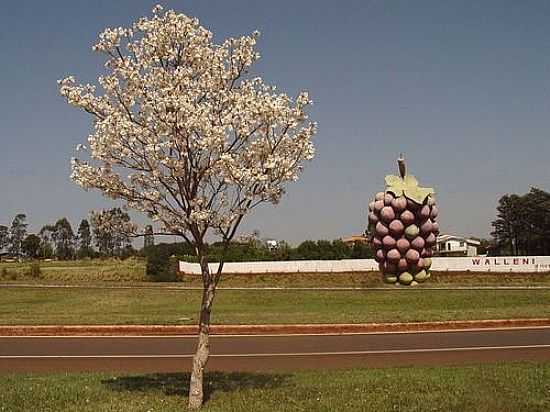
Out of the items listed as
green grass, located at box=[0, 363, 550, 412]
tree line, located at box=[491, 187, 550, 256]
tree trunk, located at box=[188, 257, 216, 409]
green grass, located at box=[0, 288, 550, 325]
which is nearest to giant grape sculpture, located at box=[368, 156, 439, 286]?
tree trunk, located at box=[188, 257, 216, 409]

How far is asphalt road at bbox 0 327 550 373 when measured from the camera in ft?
40.0

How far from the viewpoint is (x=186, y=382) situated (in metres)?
9.92

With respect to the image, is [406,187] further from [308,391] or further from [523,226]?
[523,226]

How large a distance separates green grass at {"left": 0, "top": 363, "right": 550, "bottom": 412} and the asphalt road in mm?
1430

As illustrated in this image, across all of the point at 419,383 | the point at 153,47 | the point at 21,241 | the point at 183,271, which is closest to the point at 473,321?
the point at 419,383

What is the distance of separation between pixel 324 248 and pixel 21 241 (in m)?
100

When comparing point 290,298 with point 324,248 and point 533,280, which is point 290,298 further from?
point 533,280

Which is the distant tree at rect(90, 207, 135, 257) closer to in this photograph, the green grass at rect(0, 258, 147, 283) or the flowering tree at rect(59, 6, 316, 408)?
the flowering tree at rect(59, 6, 316, 408)

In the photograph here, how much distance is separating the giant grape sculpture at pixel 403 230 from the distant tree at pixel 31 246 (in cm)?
11352

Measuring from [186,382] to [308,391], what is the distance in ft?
6.77

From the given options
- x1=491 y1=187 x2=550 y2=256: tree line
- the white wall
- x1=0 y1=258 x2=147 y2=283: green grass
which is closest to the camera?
the white wall

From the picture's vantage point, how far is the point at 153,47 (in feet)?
24.8

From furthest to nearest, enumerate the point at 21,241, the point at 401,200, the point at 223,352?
1. the point at 21,241
2. the point at 223,352
3. the point at 401,200

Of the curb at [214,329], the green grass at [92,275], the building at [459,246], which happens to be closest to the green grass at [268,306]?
the curb at [214,329]
